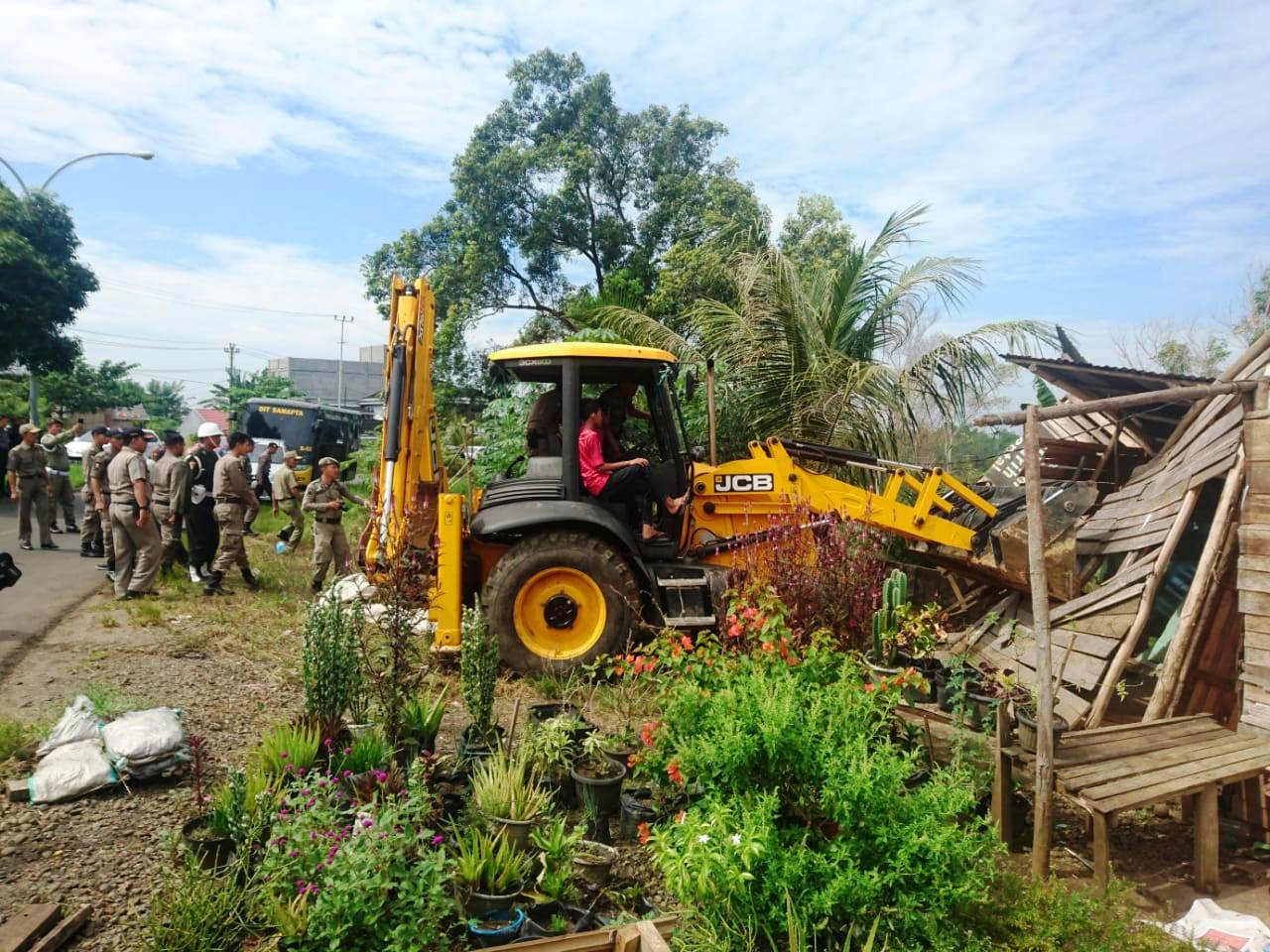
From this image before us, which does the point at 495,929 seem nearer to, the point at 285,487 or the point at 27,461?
the point at 285,487

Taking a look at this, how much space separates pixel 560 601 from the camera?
21.3 ft

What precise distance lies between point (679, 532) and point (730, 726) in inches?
149

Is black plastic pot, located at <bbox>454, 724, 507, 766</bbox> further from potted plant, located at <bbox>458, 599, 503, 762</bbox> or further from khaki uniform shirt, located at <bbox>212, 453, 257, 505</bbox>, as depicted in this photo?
khaki uniform shirt, located at <bbox>212, 453, 257, 505</bbox>

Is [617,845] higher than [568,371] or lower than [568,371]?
lower

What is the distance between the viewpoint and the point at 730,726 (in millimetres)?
3246

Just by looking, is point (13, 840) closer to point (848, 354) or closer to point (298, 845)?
point (298, 845)

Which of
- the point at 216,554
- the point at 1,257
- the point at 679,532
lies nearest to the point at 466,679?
the point at 679,532

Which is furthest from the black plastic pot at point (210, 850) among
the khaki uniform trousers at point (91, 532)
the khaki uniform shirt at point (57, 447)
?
the khaki uniform shirt at point (57, 447)

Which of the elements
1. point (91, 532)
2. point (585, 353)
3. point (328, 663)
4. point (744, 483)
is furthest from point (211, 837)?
point (91, 532)

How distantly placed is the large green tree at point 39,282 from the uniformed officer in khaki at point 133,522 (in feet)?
37.1

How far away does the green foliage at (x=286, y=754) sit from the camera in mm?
4055

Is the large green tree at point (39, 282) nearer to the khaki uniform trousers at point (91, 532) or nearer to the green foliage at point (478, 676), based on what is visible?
the khaki uniform trousers at point (91, 532)

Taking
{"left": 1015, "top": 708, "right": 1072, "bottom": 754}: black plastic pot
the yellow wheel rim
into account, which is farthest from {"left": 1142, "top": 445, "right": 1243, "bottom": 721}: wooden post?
the yellow wheel rim

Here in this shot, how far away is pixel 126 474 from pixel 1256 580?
9270 mm
